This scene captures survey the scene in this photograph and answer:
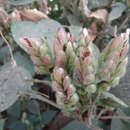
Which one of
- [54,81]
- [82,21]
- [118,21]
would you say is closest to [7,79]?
[54,81]

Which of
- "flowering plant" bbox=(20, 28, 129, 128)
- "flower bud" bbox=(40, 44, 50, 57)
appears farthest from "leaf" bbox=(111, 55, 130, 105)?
"flower bud" bbox=(40, 44, 50, 57)

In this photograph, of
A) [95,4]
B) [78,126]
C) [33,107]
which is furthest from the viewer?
[95,4]

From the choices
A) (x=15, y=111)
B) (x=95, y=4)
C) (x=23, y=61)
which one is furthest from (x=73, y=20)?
(x=15, y=111)

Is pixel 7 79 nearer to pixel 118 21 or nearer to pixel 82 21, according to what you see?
pixel 82 21

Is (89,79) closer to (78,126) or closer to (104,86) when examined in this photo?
(104,86)

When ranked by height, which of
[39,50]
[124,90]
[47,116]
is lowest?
[47,116]

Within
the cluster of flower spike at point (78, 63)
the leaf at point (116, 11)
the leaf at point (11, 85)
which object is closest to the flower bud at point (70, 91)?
the cluster of flower spike at point (78, 63)

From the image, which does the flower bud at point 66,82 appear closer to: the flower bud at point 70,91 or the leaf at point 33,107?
the flower bud at point 70,91
